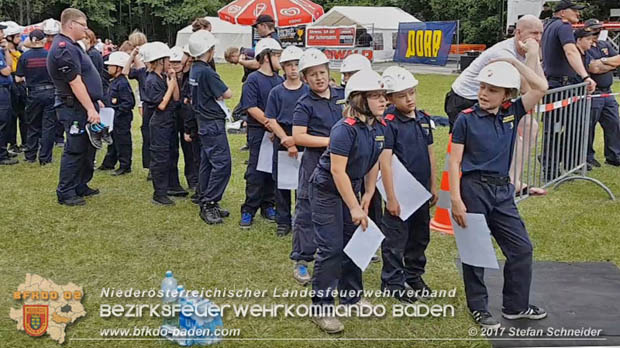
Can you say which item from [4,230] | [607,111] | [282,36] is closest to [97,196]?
[4,230]

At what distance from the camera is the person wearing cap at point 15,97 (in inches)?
397

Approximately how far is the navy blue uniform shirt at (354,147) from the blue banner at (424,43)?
17.4 m

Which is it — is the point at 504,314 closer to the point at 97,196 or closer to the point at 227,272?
the point at 227,272

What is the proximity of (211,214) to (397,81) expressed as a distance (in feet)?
9.53

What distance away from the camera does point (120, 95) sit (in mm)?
8727

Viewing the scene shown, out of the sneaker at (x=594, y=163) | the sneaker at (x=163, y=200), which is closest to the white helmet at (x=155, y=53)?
the sneaker at (x=163, y=200)

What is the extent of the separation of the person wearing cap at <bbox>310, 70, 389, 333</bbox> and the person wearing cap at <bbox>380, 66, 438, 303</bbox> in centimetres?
25

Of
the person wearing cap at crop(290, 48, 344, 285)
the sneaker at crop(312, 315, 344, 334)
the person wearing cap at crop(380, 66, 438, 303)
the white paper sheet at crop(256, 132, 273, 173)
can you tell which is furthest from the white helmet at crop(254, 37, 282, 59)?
the sneaker at crop(312, 315, 344, 334)

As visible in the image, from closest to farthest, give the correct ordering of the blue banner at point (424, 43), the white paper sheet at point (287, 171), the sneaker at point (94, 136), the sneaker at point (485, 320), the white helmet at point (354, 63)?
1. the sneaker at point (485, 320)
2. the white helmet at point (354, 63)
3. the white paper sheet at point (287, 171)
4. the sneaker at point (94, 136)
5. the blue banner at point (424, 43)

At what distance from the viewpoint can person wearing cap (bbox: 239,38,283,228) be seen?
6082mm

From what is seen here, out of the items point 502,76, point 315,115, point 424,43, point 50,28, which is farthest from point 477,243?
point 424,43

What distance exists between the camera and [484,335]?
4.07 m

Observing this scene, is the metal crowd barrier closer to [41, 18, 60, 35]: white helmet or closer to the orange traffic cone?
the orange traffic cone

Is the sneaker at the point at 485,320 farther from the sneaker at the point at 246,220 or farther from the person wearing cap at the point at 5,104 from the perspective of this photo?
the person wearing cap at the point at 5,104
